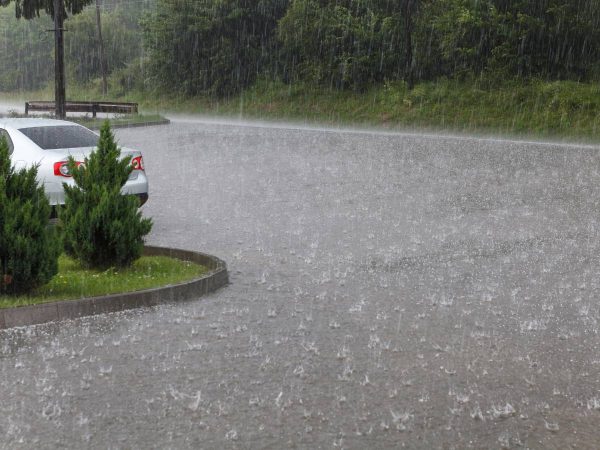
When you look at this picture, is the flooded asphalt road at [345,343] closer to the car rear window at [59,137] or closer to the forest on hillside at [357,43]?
the car rear window at [59,137]

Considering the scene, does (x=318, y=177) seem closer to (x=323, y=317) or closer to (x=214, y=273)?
(x=214, y=273)

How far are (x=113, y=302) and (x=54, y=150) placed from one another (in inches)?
170

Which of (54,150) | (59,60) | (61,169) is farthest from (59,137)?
(59,60)

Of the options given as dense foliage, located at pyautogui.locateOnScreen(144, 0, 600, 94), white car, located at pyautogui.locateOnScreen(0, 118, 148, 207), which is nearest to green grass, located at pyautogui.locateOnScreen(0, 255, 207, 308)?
white car, located at pyautogui.locateOnScreen(0, 118, 148, 207)

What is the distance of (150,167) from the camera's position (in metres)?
19.2

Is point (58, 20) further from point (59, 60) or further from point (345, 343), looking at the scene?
point (345, 343)

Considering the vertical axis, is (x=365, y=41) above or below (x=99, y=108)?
above

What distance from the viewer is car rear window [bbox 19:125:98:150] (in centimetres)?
1145

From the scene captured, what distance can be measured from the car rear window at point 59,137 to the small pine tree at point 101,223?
104 inches

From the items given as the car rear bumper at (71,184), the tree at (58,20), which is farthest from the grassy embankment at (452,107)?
the car rear bumper at (71,184)

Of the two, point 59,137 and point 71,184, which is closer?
point 71,184

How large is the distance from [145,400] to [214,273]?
124 inches

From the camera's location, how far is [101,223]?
28.2ft

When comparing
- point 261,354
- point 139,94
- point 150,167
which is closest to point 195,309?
point 261,354
